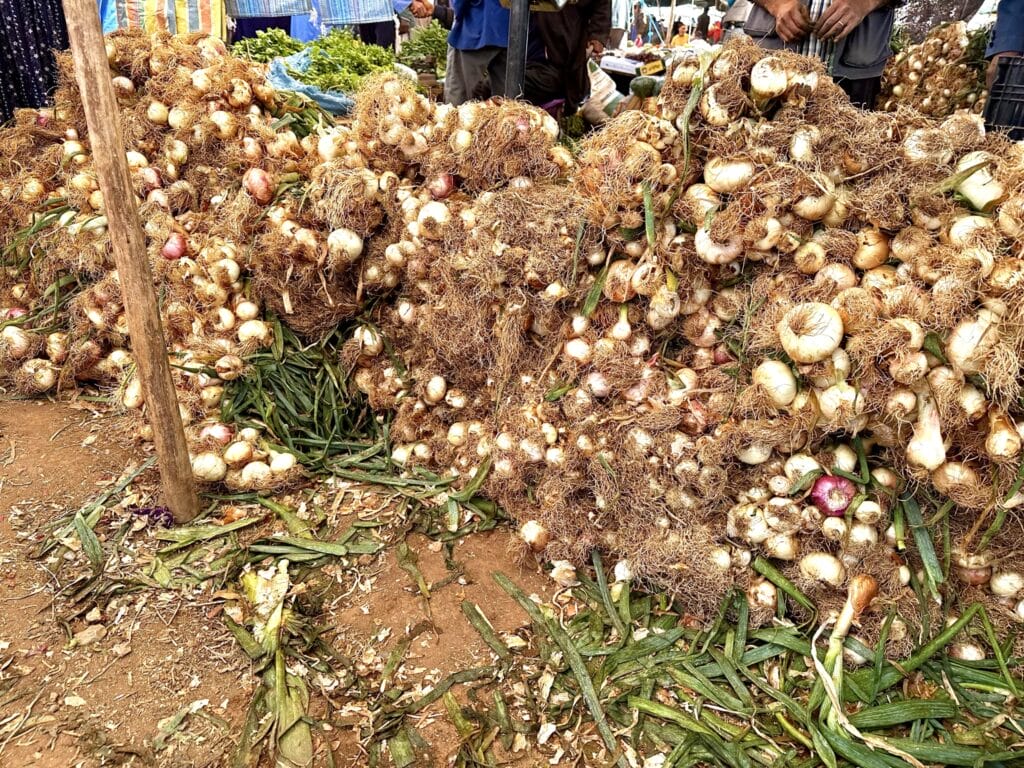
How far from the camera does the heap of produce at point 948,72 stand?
18.2 feet

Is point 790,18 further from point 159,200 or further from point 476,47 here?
point 159,200

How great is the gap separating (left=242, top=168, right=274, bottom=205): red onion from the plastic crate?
10.1 feet

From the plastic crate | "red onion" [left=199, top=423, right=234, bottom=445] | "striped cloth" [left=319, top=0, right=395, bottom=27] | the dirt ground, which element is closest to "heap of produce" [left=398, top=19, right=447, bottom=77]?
"striped cloth" [left=319, top=0, right=395, bottom=27]

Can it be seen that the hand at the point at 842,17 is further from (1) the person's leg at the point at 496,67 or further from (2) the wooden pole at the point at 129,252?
(2) the wooden pole at the point at 129,252

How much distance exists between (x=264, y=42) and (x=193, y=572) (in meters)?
4.62

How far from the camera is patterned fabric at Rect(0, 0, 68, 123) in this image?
404cm

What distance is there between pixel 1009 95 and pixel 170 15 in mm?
5238

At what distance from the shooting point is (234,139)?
9.69 feet

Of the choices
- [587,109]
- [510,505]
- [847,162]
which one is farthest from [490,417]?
[587,109]

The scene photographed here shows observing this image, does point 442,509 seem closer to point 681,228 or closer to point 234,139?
point 681,228

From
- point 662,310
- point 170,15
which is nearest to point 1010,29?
point 662,310

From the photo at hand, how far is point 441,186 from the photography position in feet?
8.41

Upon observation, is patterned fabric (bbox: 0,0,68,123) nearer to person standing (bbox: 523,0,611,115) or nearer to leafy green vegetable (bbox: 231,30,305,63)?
leafy green vegetable (bbox: 231,30,305,63)

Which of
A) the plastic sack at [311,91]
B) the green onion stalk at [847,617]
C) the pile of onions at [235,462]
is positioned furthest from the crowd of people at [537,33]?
the pile of onions at [235,462]
